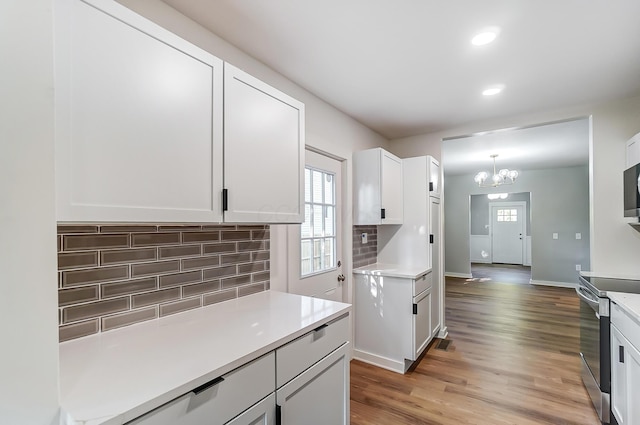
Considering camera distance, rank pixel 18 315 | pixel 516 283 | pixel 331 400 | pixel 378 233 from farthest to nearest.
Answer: pixel 516 283 < pixel 378 233 < pixel 331 400 < pixel 18 315

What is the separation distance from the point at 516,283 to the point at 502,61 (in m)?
6.13

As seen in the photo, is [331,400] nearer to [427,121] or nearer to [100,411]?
[100,411]

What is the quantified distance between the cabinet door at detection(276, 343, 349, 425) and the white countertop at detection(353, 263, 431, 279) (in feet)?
4.43

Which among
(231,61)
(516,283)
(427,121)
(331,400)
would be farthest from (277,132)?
(516,283)

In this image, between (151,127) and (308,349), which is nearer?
(151,127)

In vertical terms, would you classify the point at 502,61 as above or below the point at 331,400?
above

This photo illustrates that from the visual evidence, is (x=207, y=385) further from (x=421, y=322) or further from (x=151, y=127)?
(x=421, y=322)

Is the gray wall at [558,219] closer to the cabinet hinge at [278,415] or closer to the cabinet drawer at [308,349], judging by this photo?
the cabinet drawer at [308,349]

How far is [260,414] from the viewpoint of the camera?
3.68ft

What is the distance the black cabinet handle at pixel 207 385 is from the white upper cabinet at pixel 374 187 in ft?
7.26

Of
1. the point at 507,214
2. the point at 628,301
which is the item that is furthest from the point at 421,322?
the point at 507,214

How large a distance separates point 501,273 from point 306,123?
7.74 metres

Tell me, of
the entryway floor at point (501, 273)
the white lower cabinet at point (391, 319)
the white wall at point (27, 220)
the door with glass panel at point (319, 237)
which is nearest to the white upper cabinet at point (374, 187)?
the door with glass panel at point (319, 237)

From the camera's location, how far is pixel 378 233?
11.9 feet
